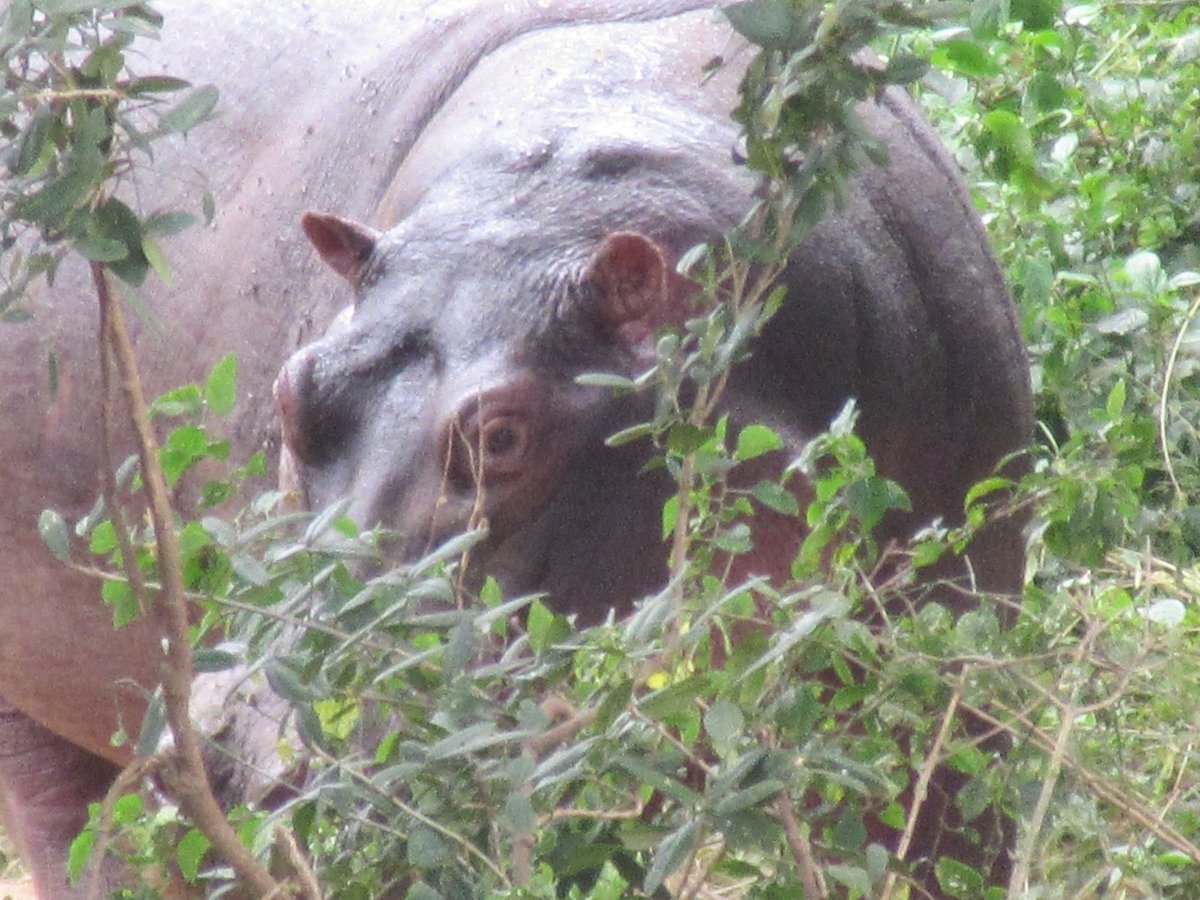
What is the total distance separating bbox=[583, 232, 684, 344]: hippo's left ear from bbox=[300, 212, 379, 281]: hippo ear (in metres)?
0.25

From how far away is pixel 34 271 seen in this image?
1534 mm

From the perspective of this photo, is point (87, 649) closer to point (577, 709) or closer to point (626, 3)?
point (626, 3)

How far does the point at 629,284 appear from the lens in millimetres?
2266

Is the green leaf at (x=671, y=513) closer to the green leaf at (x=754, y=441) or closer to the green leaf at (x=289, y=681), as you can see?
the green leaf at (x=754, y=441)

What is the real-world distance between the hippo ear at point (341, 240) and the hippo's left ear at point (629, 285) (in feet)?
0.84

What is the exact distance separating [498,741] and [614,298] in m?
0.88

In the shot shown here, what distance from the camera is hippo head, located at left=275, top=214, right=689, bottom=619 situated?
218cm

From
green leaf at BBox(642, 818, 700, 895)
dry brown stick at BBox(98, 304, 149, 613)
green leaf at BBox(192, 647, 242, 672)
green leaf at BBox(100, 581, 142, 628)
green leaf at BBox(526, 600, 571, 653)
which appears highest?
dry brown stick at BBox(98, 304, 149, 613)

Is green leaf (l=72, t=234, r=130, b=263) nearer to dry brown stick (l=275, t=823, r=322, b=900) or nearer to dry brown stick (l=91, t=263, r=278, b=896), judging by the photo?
dry brown stick (l=91, t=263, r=278, b=896)

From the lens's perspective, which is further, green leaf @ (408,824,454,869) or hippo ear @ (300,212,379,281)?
hippo ear @ (300,212,379,281)

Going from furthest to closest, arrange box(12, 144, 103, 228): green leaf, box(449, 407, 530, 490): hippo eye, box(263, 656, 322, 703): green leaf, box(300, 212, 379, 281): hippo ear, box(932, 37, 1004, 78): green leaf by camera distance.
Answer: box(932, 37, 1004, 78): green leaf < box(300, 212, 379, 281): hippo ear < box(449, 407, 530, 490): hippo eye < box(263, 656, 322, 703): green leaf < box(12, 144, 103, 228): green leaf

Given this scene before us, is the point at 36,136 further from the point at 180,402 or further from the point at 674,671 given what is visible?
the point at 674,671

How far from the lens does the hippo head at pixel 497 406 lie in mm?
2178

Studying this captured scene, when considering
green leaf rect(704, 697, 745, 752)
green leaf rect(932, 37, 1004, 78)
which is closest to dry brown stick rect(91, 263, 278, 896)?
green leaf rect(704, 697, 745, 752)
